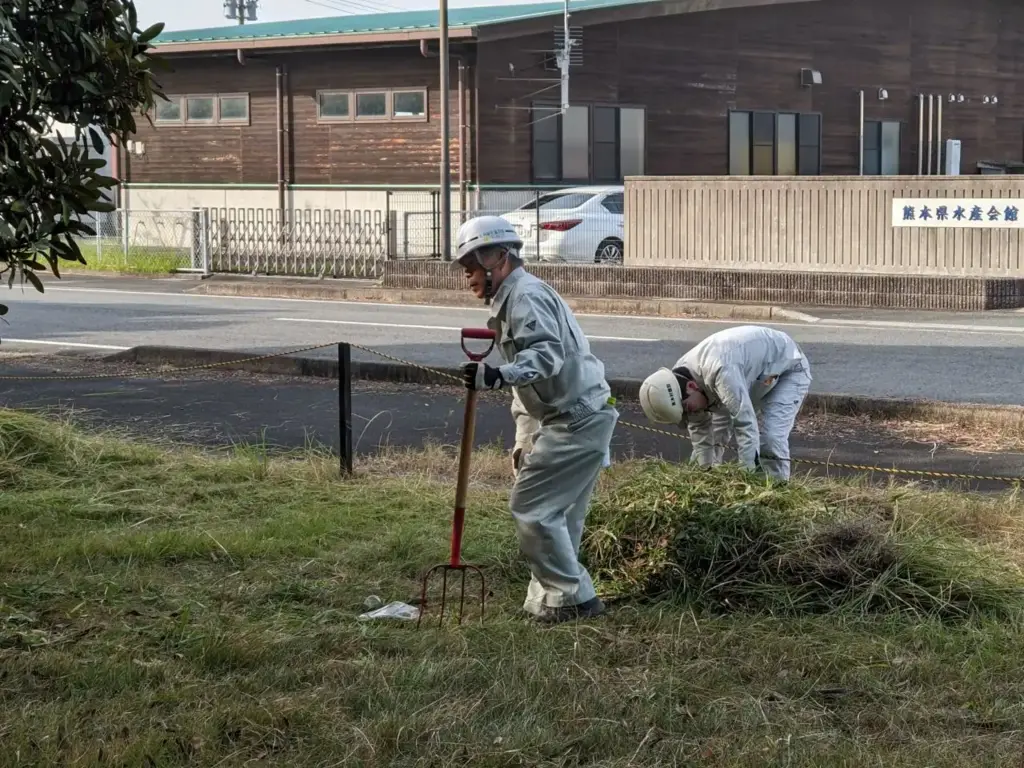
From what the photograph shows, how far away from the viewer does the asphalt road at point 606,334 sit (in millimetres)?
12398

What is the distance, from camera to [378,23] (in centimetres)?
3173

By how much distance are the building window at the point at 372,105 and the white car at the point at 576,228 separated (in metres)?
4.77

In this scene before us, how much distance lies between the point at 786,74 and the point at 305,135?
34.3 ft

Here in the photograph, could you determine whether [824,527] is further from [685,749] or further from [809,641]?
[685,749]

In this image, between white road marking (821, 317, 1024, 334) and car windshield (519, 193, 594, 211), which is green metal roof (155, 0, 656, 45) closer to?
car windshield (519, 193, 594, 211)

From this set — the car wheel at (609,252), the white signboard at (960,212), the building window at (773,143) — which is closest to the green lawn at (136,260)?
the car wheel at (609,252)

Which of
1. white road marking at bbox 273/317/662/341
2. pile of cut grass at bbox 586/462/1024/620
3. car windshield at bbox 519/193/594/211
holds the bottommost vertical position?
pile of cut grass at bbox 586/462/1024/620

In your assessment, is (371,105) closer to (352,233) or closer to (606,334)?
(352,233)

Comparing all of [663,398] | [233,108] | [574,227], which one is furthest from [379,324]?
[233,108]

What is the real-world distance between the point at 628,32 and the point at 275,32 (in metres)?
7.98

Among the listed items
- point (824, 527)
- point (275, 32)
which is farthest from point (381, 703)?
point (275, 32)

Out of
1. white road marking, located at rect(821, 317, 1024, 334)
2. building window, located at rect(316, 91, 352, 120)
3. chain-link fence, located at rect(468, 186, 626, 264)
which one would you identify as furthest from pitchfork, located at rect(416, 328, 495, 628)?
building window, located at rect(316, 91, 352, 120)

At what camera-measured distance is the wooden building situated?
92.4 ft

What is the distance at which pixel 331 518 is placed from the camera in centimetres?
740
